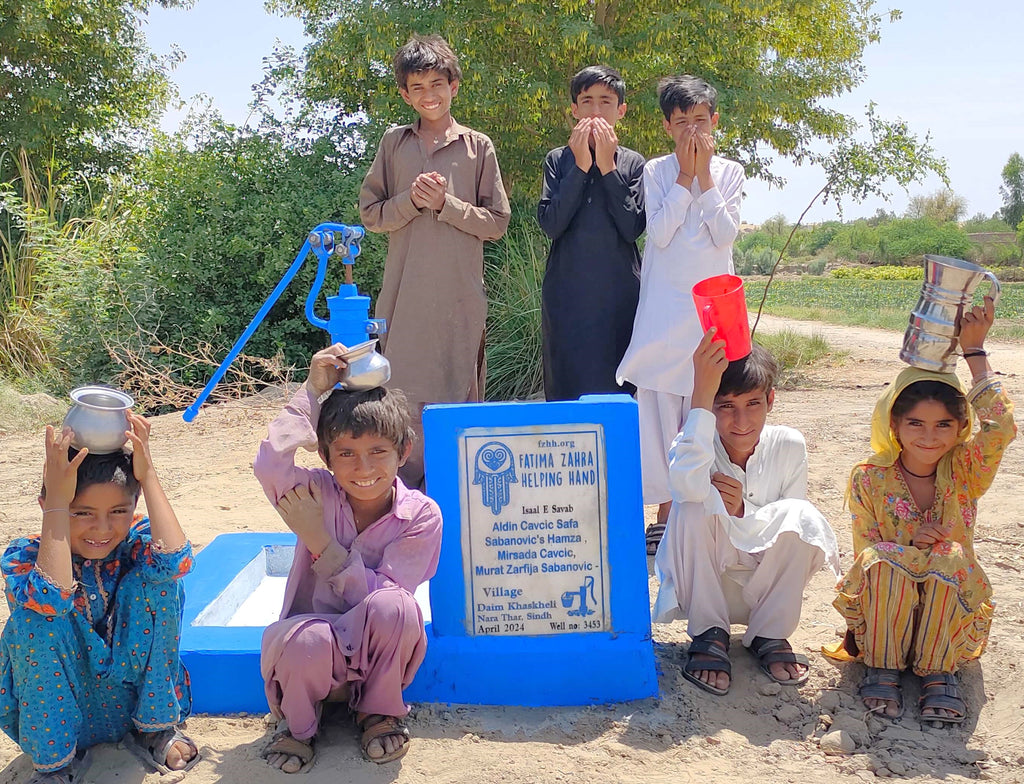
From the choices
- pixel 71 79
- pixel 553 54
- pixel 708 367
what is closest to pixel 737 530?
pixel 708 367

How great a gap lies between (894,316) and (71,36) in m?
12.6

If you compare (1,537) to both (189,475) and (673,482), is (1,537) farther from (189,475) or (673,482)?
(673,482)

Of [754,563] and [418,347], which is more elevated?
[418,347]

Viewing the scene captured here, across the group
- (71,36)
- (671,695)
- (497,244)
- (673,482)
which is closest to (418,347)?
(673,482)

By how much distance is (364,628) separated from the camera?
2344 millimetres

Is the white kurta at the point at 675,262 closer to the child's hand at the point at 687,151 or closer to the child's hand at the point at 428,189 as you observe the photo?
the child's hand at the point at 687,151

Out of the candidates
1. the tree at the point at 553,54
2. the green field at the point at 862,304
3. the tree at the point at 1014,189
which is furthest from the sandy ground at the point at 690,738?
the tree at the point at 1014,189

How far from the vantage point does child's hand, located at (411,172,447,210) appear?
381cm

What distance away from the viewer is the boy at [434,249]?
400cm

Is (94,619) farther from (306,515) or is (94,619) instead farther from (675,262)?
(675,262)

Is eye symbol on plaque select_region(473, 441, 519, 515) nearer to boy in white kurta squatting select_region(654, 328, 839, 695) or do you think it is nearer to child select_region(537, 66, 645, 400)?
boy in white kurta squatting select_region(654, 328, 839, 695)

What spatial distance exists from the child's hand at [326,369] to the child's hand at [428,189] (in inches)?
59.4

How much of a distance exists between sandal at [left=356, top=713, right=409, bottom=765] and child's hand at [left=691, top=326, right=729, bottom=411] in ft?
3.86

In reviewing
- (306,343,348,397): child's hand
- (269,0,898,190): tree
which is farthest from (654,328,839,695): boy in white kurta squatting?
(269,0,898,190): tree
